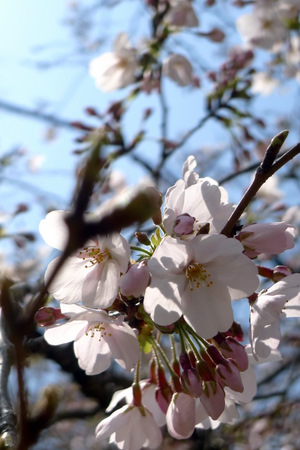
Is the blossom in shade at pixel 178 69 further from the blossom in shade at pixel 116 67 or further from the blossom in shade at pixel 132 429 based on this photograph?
the blossom in shade at pixel 132 429

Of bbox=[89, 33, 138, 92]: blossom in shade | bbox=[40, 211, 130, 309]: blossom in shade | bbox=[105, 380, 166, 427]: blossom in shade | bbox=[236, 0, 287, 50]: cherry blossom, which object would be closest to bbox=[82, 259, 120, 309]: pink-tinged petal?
bbox=[40, 211, 130, 309]: blossom in shade

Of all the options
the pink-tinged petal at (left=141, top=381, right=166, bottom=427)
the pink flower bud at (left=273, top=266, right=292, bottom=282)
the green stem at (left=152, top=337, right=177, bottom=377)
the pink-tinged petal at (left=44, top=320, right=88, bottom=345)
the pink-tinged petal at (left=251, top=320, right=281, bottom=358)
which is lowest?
the pink-tinged petal at (left=141, top=381, right=166, bottom=427)

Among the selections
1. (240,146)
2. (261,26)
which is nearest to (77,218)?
(240,146)

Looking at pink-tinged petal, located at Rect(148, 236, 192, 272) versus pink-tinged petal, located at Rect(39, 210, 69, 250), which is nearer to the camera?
pink-tinged petal, located at Rect(148, 236, 192, 272)

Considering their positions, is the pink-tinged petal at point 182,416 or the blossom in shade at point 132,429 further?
the blossom in shade at point 132,429

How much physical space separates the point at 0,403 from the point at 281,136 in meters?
1.05

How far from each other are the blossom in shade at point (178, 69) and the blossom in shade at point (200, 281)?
93.2 inches

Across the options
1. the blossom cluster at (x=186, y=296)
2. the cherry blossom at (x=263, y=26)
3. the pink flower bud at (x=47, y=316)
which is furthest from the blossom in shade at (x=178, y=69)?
the pink flower bud at (x=47, y=316)

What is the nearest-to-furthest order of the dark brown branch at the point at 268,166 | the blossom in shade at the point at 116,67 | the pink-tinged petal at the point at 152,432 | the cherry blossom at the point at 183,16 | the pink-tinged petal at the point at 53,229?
1. the dark brown branch at the point at 268,166
2. the pink-tinged petal at the point at 53,229
3. the pink-tinged petal at the point at 152,432
4. the blossom in shade at the point at 116,67
5. the cherry blossom at the point at 183,16

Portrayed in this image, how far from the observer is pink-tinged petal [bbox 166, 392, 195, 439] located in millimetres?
1215

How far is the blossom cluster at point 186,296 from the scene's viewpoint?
1.13 meters

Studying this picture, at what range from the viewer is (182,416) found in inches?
47.9

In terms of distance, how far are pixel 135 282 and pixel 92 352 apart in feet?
1.38

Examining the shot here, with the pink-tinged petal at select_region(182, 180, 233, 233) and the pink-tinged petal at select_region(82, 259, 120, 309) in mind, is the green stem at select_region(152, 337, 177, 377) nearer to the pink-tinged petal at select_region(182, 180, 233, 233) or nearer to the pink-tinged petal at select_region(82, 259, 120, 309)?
the pink-tinged petal at select_region(82, 259, 120, 309)
